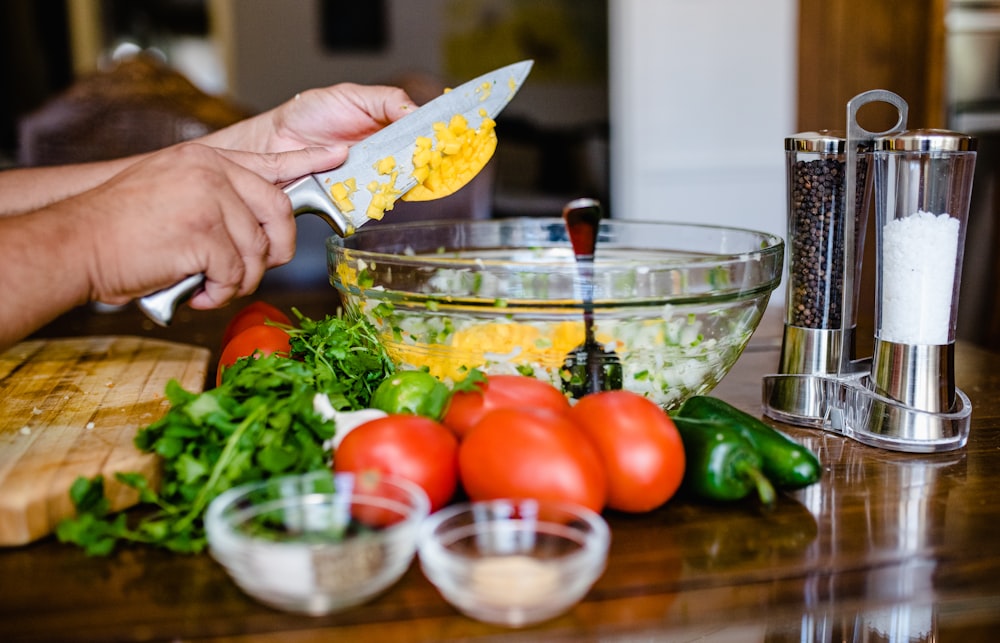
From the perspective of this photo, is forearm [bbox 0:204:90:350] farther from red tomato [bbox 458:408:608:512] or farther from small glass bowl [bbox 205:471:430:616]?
red tomato [bbox 458:408:608:512]

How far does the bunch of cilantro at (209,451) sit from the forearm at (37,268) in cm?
16

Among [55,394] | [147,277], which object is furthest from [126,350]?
[147,277]

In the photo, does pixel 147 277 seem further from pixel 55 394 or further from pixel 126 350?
pixel 126 350

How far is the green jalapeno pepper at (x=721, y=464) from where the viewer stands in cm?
87

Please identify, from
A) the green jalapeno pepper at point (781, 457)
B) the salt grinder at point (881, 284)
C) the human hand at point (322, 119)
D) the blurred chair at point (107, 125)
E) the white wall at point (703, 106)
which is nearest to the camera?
the green jalapeno pepper at point (781, 457)

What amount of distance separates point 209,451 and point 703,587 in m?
0.45

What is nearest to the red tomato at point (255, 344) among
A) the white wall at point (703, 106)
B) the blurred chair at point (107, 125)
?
the blurred chair at point (107, 125)

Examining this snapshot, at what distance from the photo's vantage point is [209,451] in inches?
34.4

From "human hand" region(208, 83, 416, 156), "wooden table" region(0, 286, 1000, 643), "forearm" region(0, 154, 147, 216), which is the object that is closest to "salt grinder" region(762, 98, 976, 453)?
"wooden table" region(0, 286, 1000, 643)

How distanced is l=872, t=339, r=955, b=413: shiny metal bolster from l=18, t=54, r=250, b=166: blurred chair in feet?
6.43

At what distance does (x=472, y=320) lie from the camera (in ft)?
3.51

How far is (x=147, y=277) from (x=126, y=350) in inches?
23.6

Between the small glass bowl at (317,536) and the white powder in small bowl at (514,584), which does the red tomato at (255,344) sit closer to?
the small glass bowl at (317,536)

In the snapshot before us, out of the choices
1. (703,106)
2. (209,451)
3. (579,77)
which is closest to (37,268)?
(209,451)
